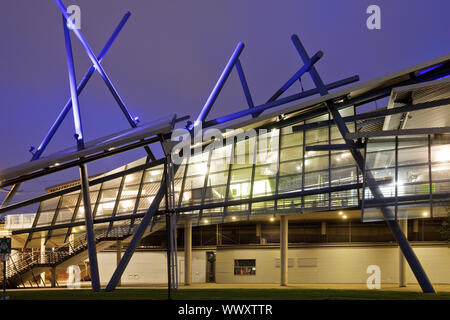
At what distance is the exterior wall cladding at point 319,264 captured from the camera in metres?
46.3

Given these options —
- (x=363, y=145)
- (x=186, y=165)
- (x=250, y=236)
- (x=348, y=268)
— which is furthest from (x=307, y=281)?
(x=363, y=145)

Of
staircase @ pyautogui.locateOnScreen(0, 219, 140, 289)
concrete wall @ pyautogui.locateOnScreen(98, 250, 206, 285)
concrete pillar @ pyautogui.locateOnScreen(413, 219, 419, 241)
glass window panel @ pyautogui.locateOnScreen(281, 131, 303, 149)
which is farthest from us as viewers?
concrete wall @ pyautogui.locateOnScreen(98, 250, 206, 285)

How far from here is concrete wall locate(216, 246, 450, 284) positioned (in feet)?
151

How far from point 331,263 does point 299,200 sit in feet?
50.2

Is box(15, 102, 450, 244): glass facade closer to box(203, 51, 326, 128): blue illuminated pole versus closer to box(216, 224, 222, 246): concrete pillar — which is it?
box(203, 51, 326, 128): blue illuminated pole

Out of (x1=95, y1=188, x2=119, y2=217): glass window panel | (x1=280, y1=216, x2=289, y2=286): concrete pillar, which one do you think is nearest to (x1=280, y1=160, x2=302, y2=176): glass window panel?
(x1=280, y1=216, x2=289, y2=286): concrete pillar

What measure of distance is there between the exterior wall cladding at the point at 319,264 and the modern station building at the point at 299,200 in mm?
87

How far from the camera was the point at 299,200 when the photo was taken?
36.3 m

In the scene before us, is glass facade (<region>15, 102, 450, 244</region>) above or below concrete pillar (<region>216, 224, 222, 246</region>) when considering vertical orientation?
A: above

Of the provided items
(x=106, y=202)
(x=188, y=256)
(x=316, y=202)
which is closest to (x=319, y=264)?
(x=188, y=256)

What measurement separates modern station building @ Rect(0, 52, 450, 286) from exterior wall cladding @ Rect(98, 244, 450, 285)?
9cm

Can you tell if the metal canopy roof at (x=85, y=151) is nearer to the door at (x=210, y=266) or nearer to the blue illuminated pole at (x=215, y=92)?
the blue illuminated pole at (x=215, y=92)

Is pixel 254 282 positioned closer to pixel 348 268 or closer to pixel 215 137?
pixel 348 268

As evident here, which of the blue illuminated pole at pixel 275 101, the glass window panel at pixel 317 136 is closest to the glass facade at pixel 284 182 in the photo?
the glass window panel at pixel 317 136
